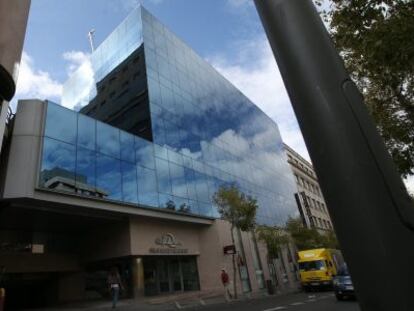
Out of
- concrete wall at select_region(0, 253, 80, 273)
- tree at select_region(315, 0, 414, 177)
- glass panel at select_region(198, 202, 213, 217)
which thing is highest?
glass panel at select_region(198, 202, 213, 217)

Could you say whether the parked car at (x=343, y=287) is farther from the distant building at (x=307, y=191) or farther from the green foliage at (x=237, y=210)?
the distant building at (x=307, y=191)

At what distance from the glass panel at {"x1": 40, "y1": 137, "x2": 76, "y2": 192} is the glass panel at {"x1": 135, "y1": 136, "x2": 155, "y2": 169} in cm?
520

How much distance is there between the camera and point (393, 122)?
1315cm

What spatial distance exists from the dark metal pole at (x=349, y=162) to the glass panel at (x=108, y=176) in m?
18.8

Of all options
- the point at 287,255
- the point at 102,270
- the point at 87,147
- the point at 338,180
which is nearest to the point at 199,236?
the point at 102,270

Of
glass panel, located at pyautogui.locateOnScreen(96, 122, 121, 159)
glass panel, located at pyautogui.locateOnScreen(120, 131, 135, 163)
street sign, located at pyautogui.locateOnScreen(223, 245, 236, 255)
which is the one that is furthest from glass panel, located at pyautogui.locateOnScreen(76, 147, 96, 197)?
street sign, located at pyautogui.locateOnScreen(223, 245, 236, 255)

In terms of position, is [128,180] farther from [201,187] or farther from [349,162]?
[349,162]

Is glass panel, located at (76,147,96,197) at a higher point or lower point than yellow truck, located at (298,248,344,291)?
higher

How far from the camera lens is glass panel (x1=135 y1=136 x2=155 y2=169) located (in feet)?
74.9

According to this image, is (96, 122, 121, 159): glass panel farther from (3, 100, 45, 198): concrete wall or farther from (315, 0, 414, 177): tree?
(315, 0, 414, 177): tree

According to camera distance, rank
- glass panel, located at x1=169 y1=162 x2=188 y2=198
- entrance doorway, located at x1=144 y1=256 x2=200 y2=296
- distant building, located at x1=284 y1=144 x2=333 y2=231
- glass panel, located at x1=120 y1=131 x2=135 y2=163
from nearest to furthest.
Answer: glass panel, located at x1=120 y1=131 x2=135 y2=163
entrance doorway, located at x1=144 y1=256 x2=200 y2=296
glass panel, located at x1=169 y1=162 x2=188 y2=198
distant building, located at x1=284 y1=144 x2=333 y2=231

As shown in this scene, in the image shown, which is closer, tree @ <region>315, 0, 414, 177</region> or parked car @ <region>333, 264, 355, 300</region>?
Answer: tree @ <region>315, 0, 414, 177</region>

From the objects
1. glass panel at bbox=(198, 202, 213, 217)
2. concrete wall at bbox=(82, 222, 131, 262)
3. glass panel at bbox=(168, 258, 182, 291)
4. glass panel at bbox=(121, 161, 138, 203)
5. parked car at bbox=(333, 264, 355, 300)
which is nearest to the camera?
parked car at bbox=(333, 264, 355, 300)

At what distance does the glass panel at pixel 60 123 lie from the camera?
17312mm
